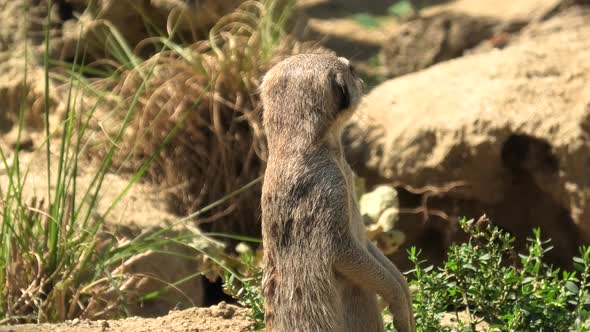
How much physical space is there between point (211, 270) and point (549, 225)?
2.12 metres

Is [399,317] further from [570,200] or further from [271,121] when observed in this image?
[570,200]

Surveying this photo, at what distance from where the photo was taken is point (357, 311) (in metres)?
3.05

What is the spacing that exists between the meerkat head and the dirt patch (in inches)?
33.4

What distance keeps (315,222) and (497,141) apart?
2631mm

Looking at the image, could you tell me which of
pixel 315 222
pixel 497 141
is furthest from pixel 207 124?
pixel 315 222

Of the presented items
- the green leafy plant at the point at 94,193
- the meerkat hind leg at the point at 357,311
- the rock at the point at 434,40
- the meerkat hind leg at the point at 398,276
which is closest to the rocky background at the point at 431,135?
the green leafy plant at the point at 94,193

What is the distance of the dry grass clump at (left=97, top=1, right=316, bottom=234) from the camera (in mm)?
5141

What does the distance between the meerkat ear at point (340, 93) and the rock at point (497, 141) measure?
6.98ft

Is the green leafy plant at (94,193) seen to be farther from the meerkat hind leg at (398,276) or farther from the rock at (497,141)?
the meerkat hind leg at (398,276)

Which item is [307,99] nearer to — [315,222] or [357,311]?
[315,222]

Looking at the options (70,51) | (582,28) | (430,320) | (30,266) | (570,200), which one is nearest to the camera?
(430,320)

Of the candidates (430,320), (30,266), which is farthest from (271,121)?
(30,266)

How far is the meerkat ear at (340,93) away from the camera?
306cm

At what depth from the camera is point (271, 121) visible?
3068mm
